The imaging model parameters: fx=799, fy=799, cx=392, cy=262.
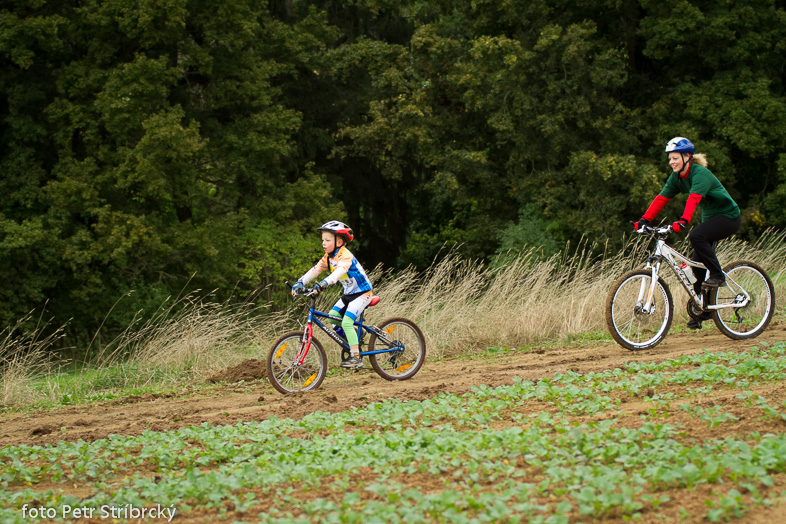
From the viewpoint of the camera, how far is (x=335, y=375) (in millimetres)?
10117

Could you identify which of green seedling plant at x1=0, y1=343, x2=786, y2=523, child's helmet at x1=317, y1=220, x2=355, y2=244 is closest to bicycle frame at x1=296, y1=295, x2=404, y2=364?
child's helmet at x1=317, y1=220, x2=355, y2=244

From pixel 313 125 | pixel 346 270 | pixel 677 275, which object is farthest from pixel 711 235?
pixel 313 125

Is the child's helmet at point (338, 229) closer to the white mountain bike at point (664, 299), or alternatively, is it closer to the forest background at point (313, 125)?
the white mountain bike at point (664, 299)

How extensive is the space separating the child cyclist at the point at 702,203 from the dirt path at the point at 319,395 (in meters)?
0.96

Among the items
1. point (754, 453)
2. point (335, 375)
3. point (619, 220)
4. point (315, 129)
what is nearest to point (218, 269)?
point (315, 129)

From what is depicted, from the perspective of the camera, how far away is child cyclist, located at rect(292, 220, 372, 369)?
8.69 metres

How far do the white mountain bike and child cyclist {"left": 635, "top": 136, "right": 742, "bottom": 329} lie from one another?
0.14 meters

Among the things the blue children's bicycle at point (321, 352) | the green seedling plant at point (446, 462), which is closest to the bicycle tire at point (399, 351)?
the blue children's bicycle at point (321, 352)

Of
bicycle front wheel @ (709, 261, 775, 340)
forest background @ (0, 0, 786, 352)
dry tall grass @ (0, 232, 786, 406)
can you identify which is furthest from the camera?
forest background @ (0, 0, 786, 352)

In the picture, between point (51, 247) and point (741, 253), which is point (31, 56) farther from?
point (741, 253)

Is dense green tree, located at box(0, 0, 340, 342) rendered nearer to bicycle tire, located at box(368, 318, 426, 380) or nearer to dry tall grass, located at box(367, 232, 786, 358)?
dry tall grass, located at box(367, 232, 786, 358)

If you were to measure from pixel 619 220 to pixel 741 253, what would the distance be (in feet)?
34.2

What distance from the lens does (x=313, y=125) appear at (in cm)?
2992

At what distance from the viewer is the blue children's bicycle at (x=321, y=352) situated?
8570mm
